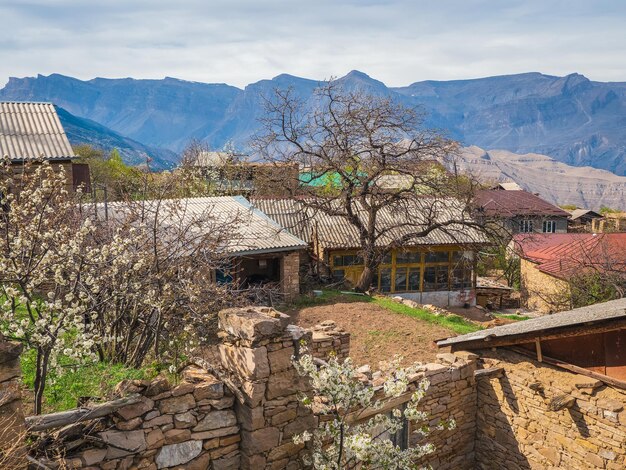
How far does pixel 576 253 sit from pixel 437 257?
7172 mm

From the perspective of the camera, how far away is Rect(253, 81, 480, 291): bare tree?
17266 mm

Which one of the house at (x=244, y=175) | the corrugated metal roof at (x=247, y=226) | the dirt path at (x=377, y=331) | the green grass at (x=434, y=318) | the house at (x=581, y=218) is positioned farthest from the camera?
the house at (x=581, y=218)

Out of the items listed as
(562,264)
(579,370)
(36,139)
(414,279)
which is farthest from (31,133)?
(562,264)

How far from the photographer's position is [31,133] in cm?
1523

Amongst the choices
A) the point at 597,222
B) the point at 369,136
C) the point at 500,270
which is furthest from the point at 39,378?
the point at 597,222

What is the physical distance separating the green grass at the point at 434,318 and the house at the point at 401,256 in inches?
180

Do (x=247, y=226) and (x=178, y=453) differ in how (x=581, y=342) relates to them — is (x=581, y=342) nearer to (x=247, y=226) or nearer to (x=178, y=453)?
(x=178, y=453)

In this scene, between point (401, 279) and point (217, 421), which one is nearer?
point (217, 421)

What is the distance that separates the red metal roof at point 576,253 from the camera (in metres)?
19.8

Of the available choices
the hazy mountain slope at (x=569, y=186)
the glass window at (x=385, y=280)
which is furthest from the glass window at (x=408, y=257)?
the hazy mountain slope at (x=569, y=186)

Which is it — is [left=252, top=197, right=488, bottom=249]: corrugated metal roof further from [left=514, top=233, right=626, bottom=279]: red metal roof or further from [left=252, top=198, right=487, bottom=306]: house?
[left=514, top=233, right=626, bottom=279]: red metal roof

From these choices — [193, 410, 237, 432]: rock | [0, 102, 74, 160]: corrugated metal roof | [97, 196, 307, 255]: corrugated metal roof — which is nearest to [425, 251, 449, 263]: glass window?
[97, 196, 307, 255]: corrugated metal roof

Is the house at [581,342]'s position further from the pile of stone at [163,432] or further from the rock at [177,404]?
the rock at [177,404]

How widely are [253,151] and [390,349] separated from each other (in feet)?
33.4
